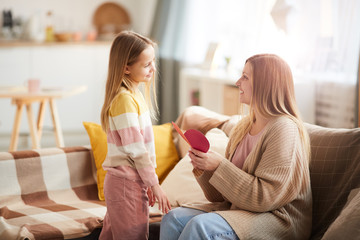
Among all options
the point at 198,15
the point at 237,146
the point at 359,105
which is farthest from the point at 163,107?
the point at 237,146

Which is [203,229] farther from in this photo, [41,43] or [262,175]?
[41,43]

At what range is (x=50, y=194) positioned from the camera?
238cm

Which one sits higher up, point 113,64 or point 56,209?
point 113,64

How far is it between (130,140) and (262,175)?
18.3 inches

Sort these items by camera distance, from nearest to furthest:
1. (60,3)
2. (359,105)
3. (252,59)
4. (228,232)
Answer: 1. (228,232)
2. (252,59)
3. (359,105)
4. (60,3)

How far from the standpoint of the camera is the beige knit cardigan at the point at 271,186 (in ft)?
4.89

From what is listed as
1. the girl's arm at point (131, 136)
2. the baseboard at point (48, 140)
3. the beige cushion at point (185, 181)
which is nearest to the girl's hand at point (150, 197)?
the girl's arm at point (131, 136)

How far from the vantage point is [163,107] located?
5.26 metres

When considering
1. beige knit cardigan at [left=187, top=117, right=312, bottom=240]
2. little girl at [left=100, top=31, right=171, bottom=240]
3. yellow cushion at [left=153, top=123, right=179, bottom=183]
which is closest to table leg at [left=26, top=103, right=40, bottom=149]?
yellow cushion at [left=153, top=123, right=179, bottom=183]

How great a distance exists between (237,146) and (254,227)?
352mm

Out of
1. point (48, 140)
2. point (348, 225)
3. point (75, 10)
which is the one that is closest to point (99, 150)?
point (348, 225)

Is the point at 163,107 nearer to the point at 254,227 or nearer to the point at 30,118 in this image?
the point at 30,118

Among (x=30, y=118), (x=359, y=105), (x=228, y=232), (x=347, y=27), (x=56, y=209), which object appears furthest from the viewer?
(x=30, y=118)

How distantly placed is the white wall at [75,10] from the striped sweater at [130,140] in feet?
13.7
